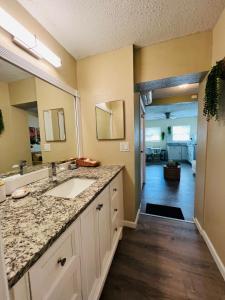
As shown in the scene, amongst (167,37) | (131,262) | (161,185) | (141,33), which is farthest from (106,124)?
(161,185)

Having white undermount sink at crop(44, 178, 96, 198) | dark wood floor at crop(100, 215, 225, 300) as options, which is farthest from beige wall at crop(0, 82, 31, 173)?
dark wood floor at crop(100, 215, 225, 300)

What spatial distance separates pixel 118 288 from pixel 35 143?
158cm

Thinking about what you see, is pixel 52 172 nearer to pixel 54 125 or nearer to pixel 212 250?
pixel 54 125

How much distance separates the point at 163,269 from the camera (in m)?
1.42

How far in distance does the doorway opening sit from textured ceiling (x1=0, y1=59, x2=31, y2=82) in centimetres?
207

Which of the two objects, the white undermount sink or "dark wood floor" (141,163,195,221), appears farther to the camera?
"dark wood floor" (141,163,195,221)

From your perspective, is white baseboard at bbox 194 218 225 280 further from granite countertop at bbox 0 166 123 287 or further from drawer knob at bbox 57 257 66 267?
drawer knob at bbox 57 257 66 267

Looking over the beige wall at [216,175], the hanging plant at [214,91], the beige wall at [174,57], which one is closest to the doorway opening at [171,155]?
the beige wall at [174,57]

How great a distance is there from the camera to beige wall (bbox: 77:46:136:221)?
1875 mm

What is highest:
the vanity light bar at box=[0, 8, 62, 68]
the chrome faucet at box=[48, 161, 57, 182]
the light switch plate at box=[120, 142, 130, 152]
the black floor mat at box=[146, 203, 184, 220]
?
the vanity light bar at box=[0, 8, 62, 68]

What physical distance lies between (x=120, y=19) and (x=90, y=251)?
6.84ft

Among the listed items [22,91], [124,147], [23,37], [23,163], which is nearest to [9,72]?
[22,91]

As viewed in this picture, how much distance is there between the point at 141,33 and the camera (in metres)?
1.61

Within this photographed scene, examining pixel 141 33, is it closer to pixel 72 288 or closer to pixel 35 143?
pixel 35 143
